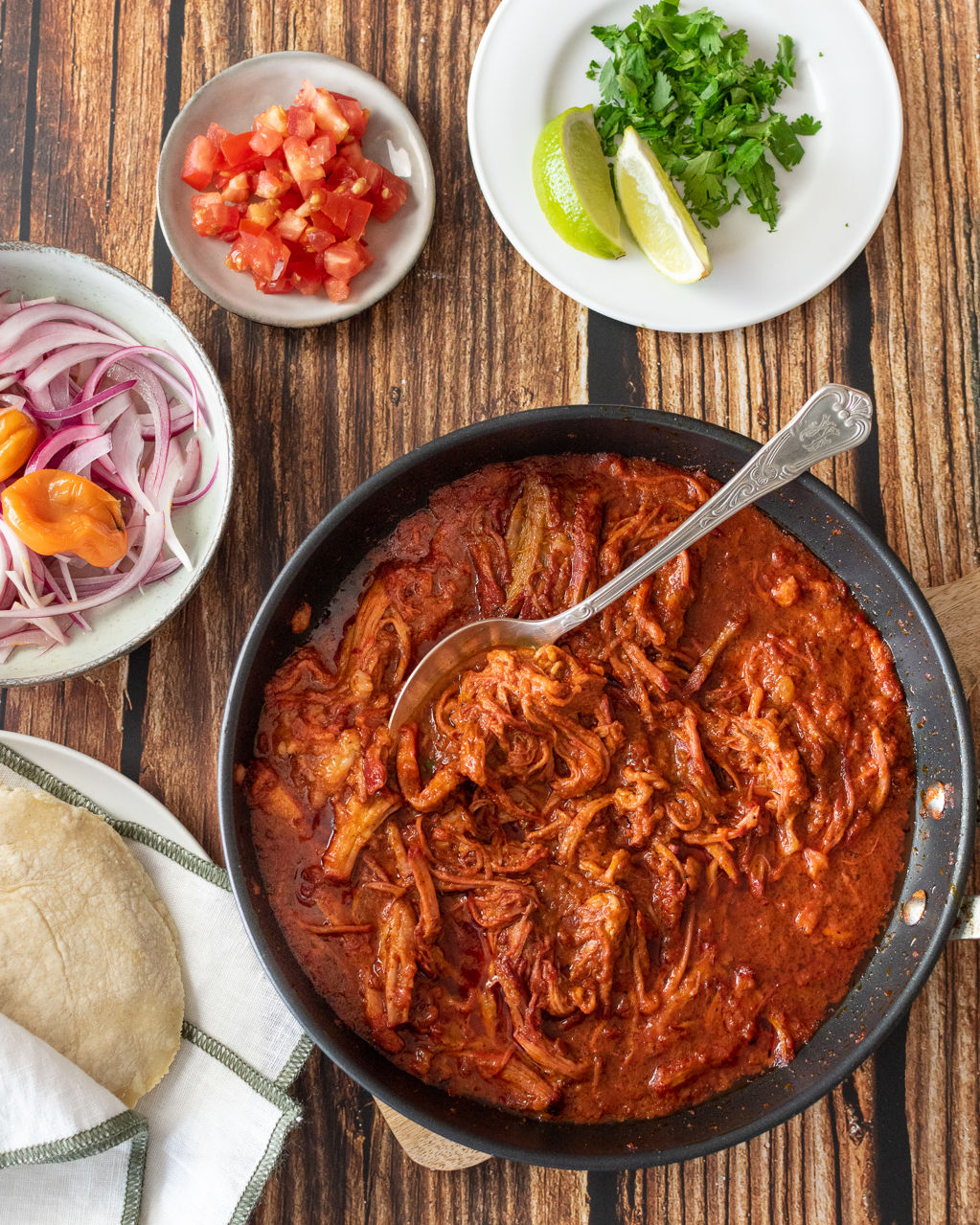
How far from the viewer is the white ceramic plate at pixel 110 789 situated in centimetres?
343

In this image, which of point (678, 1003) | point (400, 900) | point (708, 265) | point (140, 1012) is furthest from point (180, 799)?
point (708, 265)

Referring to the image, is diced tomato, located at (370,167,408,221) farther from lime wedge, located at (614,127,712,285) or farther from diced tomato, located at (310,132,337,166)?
lime wedge, located at (614,127,712,285)

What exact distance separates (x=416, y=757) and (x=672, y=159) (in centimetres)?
235

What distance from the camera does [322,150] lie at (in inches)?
134

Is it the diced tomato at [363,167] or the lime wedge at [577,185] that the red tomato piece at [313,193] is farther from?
the lime wedge at [577,185]

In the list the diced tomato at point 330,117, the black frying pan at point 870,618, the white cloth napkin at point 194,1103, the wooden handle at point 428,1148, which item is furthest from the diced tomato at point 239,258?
the wooden handle at point 428,1148

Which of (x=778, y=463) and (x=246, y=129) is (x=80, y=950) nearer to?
(x=778, y=463)

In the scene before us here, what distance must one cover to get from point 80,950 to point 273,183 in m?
2.73

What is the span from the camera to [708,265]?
10.9ft

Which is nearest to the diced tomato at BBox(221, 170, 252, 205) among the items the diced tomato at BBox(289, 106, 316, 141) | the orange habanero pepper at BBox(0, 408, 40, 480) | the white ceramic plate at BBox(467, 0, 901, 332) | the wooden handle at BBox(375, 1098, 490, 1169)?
the diced tomato at BBox(289, 106, 316, 141)

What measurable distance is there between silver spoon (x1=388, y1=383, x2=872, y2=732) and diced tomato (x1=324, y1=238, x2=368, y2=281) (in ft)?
4.49

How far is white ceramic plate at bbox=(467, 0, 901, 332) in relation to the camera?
3551 millimetres

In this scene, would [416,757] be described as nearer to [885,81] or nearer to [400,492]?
[400,492]

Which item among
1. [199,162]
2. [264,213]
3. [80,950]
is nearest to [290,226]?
[264,213]
